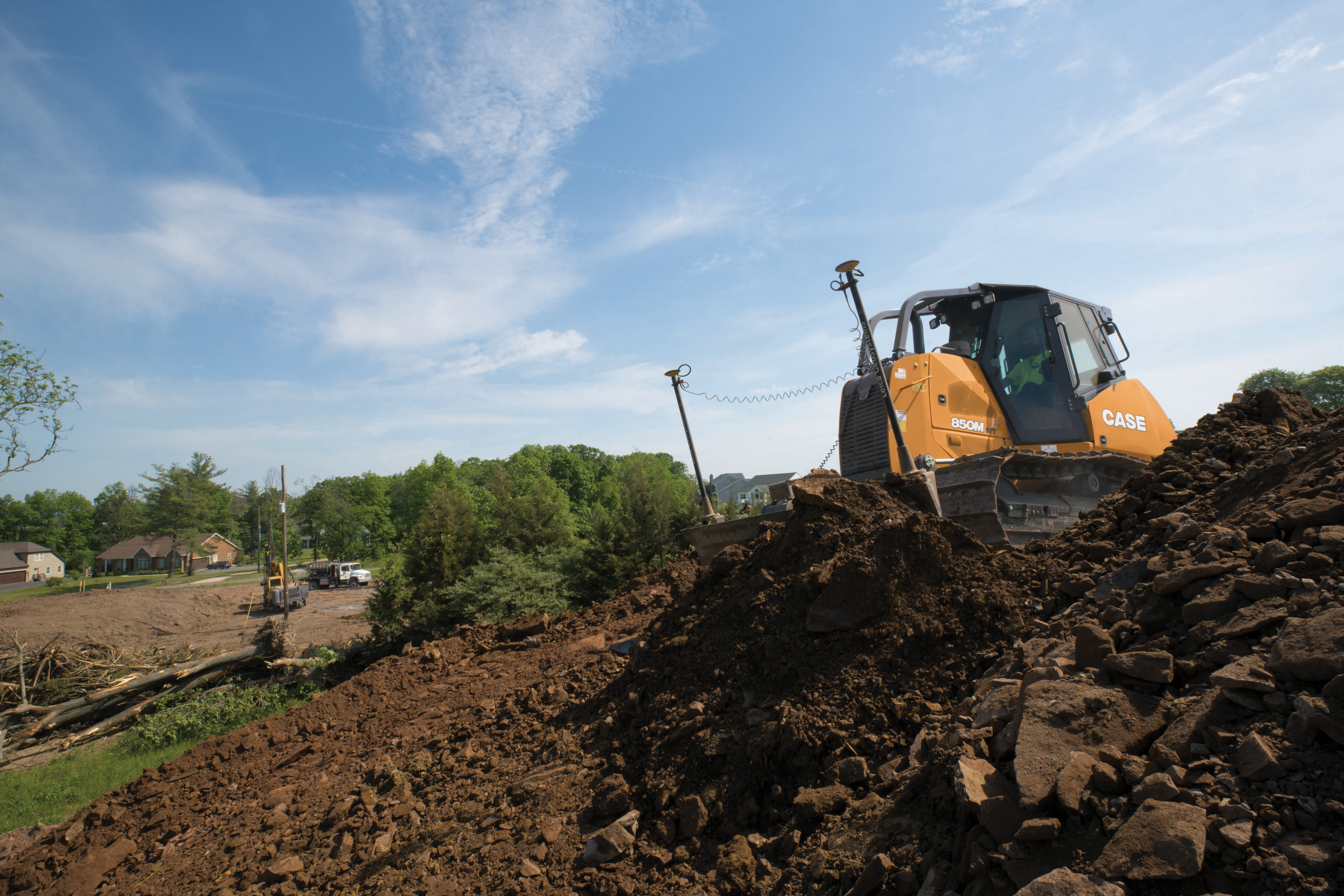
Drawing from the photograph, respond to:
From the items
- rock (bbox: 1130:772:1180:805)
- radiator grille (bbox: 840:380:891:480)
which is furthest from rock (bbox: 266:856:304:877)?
radiator grille (bbox: 840:380:891:480)

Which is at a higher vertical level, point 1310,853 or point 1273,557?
point 1273,557

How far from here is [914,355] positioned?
7.63m

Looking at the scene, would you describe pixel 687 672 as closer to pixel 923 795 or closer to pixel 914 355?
pixel 923 795

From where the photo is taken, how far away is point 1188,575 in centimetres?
330

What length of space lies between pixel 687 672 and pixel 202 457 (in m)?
76.0

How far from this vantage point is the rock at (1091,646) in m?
3.07

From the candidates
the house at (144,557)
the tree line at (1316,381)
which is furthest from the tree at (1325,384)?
the house at (144,557)

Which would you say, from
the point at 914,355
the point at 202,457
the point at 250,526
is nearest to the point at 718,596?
the point at 914,355

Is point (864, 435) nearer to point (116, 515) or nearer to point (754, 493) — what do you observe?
point (754, 493)

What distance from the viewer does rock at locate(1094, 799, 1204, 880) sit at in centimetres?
194

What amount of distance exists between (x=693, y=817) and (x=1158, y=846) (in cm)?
222

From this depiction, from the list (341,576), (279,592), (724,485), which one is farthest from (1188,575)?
(341,576)

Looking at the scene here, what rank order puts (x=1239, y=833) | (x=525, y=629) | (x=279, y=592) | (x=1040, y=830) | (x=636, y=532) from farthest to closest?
(x=279, y=592) < (x=636, y=532) < (x=525, y=629) < (x=1040, y=830) < (x=1239, y=833)

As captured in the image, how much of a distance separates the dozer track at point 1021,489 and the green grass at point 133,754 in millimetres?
9924
